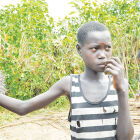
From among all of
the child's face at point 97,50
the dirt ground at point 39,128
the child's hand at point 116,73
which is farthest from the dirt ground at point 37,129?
the child's hand at point 116,73

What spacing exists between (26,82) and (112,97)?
399 cm

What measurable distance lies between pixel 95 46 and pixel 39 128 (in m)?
3.02

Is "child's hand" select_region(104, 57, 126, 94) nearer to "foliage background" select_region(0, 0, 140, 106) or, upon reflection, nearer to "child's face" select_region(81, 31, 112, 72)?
"child's face" select_region(81, 31, 112, 72)

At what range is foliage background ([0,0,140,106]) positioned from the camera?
5.00 metres

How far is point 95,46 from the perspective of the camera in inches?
47.3

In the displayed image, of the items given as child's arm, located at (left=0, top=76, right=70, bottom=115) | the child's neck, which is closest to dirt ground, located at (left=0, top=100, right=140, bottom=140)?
child's arm, located at (left=0, top=76, right=70, bottom=115)

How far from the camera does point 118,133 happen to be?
115cm

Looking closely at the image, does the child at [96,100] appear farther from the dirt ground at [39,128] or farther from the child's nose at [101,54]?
the dirt ground at [39,128]

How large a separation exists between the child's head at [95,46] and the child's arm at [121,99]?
0.28 feet

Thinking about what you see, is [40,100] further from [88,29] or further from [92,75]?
[88,29]

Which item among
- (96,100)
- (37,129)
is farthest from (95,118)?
(37,129)

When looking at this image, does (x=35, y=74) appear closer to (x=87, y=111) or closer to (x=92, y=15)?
(x=92, y=15)

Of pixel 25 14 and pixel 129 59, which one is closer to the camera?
pixel 25 14

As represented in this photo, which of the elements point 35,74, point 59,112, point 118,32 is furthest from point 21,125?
point 118,32
